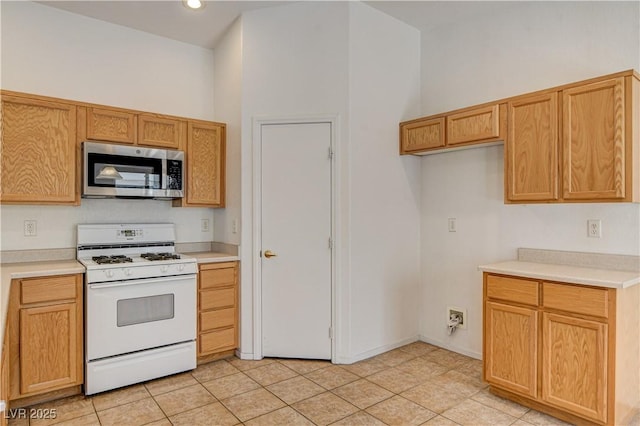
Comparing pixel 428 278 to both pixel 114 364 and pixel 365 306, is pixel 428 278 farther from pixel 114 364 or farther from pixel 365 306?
pixel 114 364

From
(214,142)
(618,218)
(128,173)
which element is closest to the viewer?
(618,218)

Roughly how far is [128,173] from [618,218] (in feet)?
11.5

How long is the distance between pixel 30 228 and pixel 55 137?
737 millimetres

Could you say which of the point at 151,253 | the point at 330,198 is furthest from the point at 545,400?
the point at 151,253

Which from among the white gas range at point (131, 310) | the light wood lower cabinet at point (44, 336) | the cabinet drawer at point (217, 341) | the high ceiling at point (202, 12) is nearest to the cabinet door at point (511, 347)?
the cabinet drawer at point (217, 341)

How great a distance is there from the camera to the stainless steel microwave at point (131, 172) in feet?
9.60

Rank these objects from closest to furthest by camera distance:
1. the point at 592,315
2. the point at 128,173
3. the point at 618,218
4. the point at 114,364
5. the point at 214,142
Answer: the point at 592,315 < the point at 618,218 < the point at 114,364 < the point at 128,173 < the point at 214,142

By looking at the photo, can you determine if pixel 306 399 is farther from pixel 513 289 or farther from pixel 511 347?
pixel 513 289

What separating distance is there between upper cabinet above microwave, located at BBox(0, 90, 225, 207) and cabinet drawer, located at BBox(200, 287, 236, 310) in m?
1.19

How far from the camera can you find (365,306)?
10.8 ft

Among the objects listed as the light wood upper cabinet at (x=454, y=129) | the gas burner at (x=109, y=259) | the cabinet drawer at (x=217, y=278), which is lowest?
the cabinet drawer at (x=217, y=278)

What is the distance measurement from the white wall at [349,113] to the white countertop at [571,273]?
3.33ft

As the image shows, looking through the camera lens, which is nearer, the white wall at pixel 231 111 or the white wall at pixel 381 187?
the white wall at pixel 381 187

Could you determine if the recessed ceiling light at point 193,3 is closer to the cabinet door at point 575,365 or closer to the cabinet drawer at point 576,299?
the cabinet drawer at point 576,299
